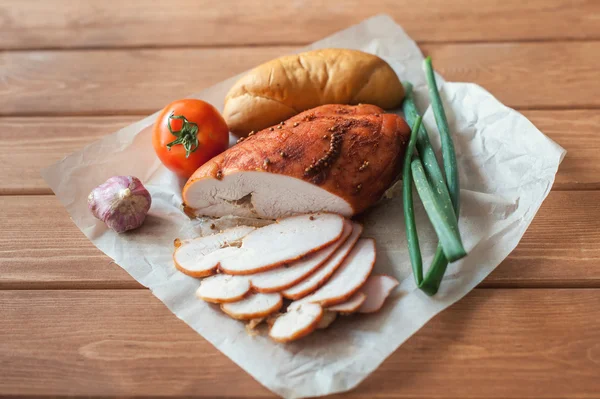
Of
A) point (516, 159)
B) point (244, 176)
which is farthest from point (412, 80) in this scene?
point (244, 176)

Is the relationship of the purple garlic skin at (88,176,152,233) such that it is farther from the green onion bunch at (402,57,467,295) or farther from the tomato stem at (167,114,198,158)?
the green onion bunch at (402,57,467,295)

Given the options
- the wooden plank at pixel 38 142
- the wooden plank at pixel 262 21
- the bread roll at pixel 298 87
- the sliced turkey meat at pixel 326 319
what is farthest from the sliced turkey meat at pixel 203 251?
the wooden plank at pixel 262 21

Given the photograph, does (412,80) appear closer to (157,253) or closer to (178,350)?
(157,253)

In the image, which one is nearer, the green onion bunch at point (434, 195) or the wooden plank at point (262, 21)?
the green onion bunch at point (434, 195)

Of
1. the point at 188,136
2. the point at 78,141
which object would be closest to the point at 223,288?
the point at 188,136

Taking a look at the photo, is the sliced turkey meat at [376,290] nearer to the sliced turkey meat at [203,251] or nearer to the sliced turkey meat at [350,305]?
the sliced turkey meat at [350,305]

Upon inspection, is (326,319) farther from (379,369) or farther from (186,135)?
(186,135)
